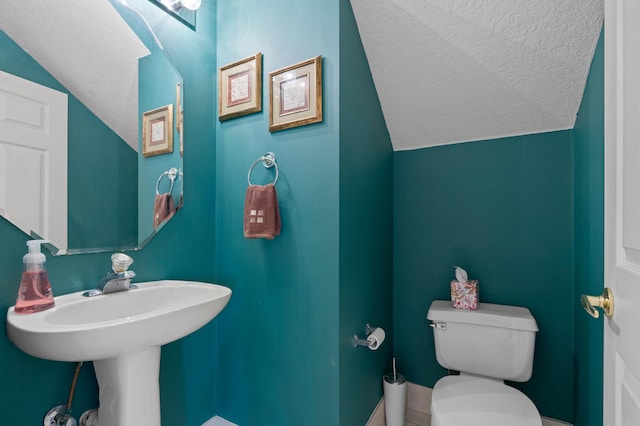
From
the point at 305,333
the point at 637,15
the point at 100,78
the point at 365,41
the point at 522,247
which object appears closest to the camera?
the point at 637,15

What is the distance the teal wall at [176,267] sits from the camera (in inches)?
35.2

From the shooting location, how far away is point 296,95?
1.27 m

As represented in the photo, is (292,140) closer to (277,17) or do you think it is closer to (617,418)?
(277,17)

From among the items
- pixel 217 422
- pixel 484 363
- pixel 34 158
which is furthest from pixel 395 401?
pixel 34 158

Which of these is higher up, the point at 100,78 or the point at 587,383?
the point at 100,78

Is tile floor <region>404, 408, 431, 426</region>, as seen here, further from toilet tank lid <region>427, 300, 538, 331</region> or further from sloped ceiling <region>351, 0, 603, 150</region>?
sloped ceiling <region>351, 0, 603, 150</region>

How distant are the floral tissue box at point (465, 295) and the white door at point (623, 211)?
850mm

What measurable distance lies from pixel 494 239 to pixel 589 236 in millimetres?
502

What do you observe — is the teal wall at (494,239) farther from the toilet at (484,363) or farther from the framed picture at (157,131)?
the framed picture at (157,131)

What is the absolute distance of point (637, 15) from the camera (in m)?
0.49

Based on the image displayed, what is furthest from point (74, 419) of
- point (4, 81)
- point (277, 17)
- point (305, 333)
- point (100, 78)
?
point (277, 17)

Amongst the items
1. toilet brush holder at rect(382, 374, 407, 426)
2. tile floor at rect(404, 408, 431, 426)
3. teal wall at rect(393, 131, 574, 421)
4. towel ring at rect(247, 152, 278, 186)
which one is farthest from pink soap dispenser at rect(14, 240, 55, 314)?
tile floor at rect(404, 408, 431, 426)

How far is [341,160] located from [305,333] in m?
0.74

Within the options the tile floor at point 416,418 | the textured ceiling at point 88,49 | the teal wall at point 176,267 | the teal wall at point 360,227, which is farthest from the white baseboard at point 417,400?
the textured ceiling at point 88,49
